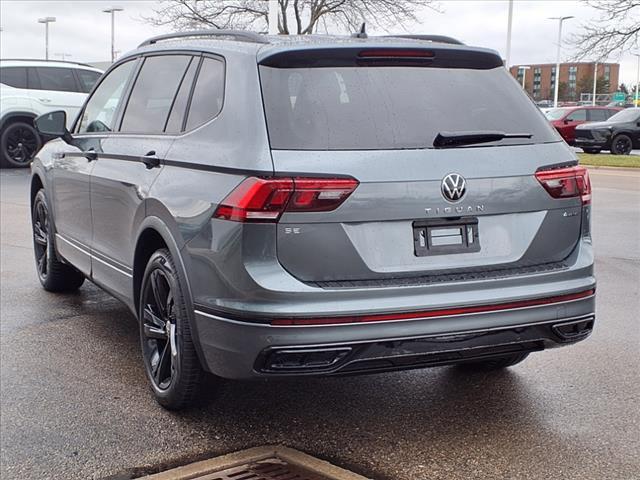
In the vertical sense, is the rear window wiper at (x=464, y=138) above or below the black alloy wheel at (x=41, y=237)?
above

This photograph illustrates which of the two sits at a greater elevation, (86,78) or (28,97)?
(86,78)

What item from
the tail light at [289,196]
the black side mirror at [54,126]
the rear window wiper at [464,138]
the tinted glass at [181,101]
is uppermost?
the tinted glass at [181,101]

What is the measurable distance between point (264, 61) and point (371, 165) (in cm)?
72

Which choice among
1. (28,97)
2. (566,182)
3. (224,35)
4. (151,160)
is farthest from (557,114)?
(151,160)

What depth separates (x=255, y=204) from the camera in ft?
11.3

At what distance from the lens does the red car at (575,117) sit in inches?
1180

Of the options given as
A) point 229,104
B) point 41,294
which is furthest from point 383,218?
point 41,294

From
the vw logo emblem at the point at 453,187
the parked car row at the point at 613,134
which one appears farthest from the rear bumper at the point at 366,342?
the parked car row at the point at 613,134

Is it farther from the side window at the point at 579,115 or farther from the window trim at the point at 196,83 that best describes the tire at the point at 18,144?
the side window at the point at 579,115

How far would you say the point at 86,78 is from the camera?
1864 centimetres

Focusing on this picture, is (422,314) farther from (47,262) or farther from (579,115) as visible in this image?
(579,115)

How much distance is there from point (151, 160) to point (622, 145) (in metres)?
25.8

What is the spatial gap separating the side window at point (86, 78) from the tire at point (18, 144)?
1.41 metres

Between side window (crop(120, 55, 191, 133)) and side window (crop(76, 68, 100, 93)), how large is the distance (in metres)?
14.1
